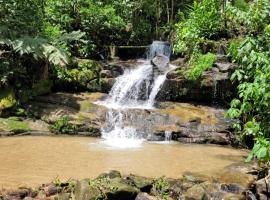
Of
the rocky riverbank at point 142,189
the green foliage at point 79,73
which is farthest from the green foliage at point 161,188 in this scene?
the green foliage at point 79,73

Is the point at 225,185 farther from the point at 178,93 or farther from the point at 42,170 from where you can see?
the point at 178,93

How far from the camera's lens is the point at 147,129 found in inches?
532

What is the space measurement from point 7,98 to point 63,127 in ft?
7.56

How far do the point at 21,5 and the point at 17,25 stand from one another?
90 cm

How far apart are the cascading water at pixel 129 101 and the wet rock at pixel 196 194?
4.80 meters

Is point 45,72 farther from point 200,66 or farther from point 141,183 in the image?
point 141,183

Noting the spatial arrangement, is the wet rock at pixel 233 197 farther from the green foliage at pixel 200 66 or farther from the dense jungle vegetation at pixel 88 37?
the green foliage at pixel 200 66

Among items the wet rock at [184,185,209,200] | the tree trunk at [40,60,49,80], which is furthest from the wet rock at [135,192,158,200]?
the tree trunk at [40,60,49,80]

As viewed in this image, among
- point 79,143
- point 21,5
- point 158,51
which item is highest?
point 21,5

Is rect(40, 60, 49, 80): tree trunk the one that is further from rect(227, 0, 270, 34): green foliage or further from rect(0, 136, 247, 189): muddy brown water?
rect(227, 0, 270, 34): green foliage

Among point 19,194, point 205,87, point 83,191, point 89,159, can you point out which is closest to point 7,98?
point 89,159

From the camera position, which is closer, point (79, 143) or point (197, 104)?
point (79, 143)

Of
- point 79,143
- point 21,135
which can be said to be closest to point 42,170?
point 79,143

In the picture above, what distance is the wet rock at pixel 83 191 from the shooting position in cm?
694
